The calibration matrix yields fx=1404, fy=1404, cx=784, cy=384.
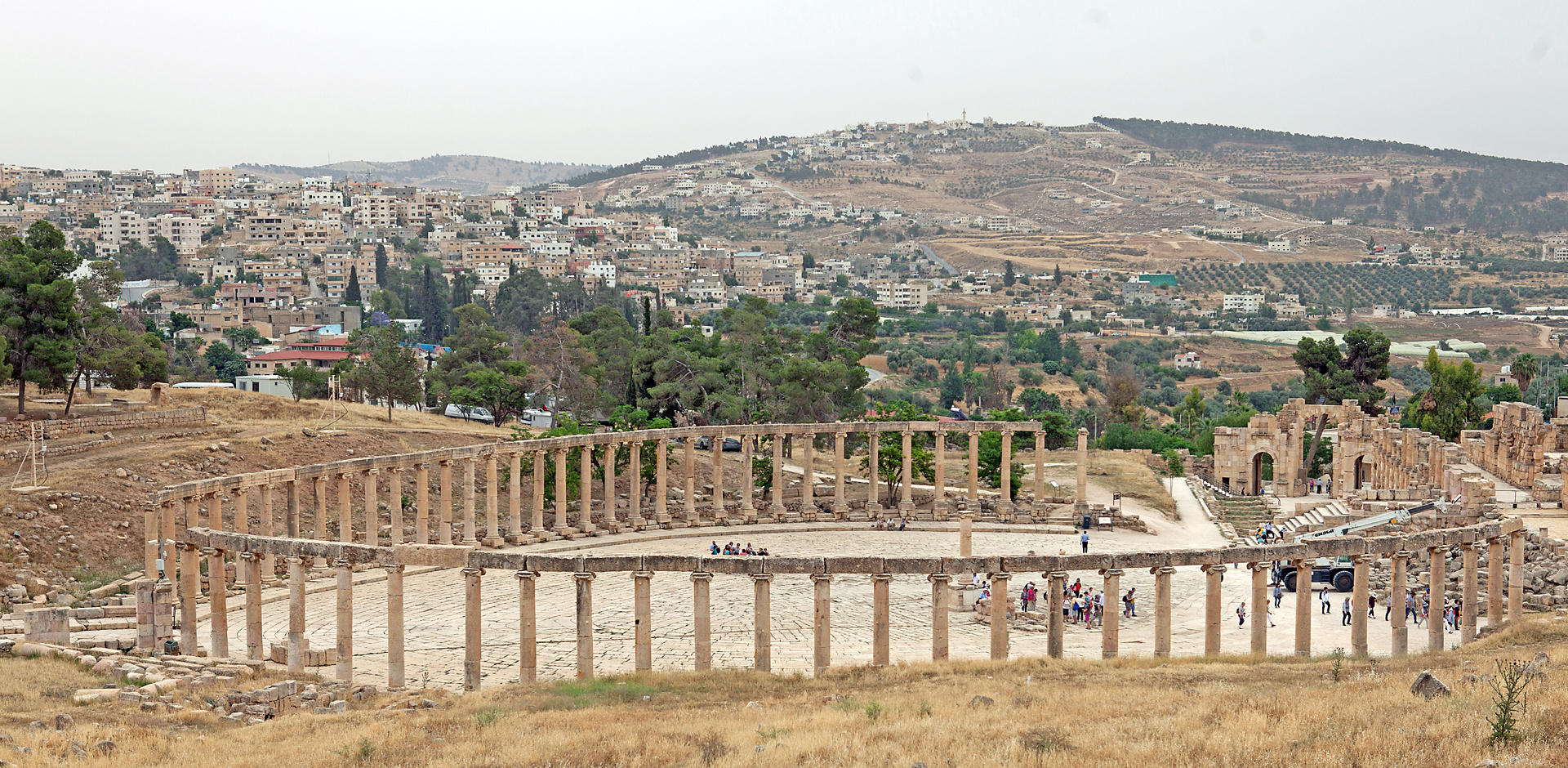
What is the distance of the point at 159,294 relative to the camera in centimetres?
18050

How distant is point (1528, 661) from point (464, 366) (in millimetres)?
72927

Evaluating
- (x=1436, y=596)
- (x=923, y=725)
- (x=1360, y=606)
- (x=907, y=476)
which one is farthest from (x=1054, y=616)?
(x=907, y=476)

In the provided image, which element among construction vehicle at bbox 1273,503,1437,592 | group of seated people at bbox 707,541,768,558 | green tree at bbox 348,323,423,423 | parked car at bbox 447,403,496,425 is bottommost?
group of seated people at bbox 707,541,768,558

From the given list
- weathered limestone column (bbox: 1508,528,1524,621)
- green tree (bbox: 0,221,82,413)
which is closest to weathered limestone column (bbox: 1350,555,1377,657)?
weathered limestone column (bbox: 1508,528,1524,621)

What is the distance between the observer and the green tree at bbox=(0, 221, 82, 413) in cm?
6025

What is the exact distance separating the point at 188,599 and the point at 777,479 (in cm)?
2893

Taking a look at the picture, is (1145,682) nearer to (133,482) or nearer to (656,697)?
(656,697)

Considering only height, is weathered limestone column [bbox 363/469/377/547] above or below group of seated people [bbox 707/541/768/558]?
above

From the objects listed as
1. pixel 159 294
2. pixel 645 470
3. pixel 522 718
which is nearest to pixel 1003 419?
pixel 645 470

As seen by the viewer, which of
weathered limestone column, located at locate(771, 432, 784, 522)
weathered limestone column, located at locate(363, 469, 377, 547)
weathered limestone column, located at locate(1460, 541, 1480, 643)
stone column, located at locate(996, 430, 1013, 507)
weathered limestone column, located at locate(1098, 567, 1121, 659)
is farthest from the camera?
stone column, located at locate(996, 430, 1013, 507)

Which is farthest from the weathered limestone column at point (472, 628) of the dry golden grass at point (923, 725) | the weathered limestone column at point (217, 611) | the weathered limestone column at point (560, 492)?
the weathered limestone column at point (560, 492)

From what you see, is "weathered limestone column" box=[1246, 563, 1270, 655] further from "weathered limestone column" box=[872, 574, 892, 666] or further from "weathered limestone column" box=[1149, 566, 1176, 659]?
"weathered limestone column" box=[872, 574, 892, 666]

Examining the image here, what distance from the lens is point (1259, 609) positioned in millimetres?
34969

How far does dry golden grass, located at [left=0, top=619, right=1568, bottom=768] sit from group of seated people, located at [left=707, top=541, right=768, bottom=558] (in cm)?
2032
